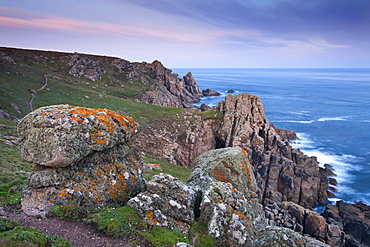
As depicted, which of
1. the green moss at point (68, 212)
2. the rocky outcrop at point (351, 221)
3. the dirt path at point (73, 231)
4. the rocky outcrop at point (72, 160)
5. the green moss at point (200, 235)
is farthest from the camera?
the rocky outcrop at point (351, 221)

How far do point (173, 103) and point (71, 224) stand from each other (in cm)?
10637

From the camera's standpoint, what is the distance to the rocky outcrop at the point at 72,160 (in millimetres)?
12633

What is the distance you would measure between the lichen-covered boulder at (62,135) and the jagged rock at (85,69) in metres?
100

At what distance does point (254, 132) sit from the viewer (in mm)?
64312

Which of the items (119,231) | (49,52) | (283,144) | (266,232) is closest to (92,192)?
(119,231)

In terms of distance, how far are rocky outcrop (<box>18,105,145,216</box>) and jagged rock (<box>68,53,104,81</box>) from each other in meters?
100

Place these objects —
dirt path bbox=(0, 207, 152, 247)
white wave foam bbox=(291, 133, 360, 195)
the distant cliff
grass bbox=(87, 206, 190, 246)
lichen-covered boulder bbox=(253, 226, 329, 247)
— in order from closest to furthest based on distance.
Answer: dirt path bbox=(0, 207, 152, 247) → grass bbox=(87, 206, 190, 246) → lichen-covered boulder bbox=(253, 226, 329, 247) → white wave foam bbox=(291, 133, 360, 195) → the distant cliff

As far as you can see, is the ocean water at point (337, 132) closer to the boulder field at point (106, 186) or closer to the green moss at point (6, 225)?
the boulder field at point (106, 186)

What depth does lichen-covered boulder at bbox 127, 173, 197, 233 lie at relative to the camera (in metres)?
12.5

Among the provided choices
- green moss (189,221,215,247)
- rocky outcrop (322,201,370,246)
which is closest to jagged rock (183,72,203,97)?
rocky outcrop (322,201,370,246)

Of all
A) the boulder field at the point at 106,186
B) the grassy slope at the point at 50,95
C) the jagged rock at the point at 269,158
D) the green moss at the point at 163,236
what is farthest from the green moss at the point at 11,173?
the jagged rock at the point at 269,158

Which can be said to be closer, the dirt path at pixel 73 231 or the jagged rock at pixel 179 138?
the dirt path at pixel 73 231

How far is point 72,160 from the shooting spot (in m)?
13.0

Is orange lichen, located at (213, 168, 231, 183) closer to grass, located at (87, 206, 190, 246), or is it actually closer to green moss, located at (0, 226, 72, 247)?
grass, located at (87, 206, 190, 246)
